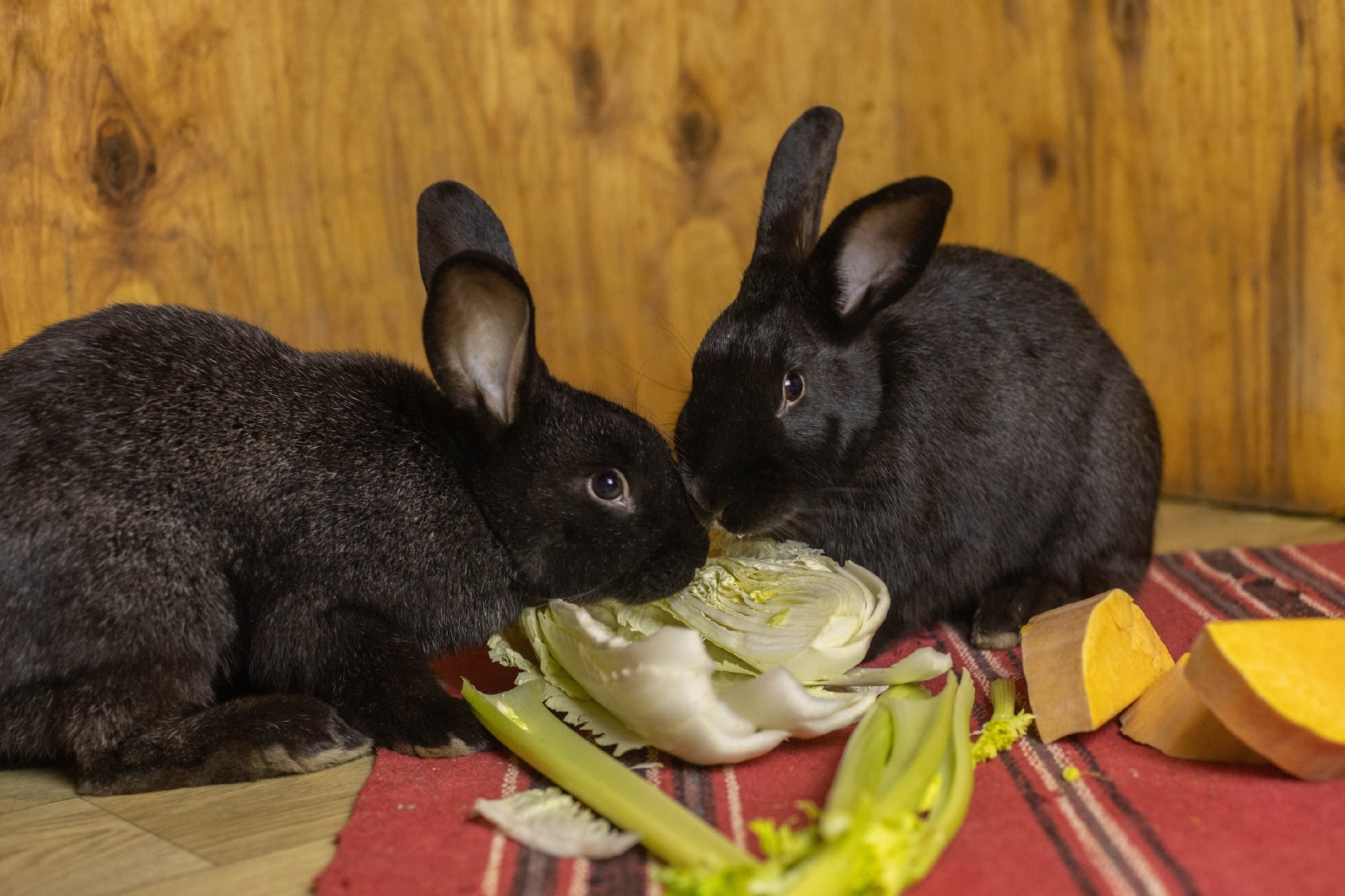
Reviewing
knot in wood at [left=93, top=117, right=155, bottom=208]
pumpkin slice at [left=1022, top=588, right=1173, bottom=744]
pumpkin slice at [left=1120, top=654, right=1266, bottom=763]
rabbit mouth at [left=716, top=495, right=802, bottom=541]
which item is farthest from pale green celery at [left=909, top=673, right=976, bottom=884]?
knot in wood at [left=93, top=117, right=155, bottom=208]

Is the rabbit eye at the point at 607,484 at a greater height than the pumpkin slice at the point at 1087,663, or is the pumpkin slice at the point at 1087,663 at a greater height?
the rabbit eye at the point at 607,484

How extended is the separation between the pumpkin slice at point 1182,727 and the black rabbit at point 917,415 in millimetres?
581

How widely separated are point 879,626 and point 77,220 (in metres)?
2.23

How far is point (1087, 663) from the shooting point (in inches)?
83.4

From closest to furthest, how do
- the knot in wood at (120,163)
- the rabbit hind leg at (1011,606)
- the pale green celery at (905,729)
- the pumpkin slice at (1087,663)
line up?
the pale green celery at (905,729), the pumpkin slice at (1087,663), the rabbit hind leg at (1011,606), the knot in wood at (120,163)

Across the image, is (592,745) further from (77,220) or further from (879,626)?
(77,220)

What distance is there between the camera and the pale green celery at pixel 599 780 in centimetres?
171

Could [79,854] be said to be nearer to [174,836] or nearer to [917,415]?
[174,836]

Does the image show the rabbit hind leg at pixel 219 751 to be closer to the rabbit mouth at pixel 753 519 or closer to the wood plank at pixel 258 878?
the wood plank at pixel 258 878

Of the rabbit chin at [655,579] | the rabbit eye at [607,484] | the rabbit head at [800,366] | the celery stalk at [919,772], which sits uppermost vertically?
the rabbit head at [800,366]

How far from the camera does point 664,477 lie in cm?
243

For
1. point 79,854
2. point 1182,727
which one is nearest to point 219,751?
point 79,854

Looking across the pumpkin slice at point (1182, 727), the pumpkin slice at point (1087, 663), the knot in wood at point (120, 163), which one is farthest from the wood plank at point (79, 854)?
the knot in wood at point (120, 163)

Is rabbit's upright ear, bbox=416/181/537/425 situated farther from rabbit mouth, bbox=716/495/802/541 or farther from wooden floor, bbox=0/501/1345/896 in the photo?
wooden floor, bbox=0/501/1345/896
